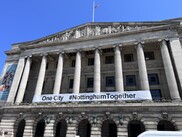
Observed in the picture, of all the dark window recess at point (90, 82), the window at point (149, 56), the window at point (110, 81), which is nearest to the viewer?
the window at point (110, 81)

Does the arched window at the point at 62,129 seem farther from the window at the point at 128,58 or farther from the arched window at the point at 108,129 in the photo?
the window at the point at 128,58

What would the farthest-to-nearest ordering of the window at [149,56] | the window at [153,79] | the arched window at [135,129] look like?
the window at [149,56] < the window at [153,79] < the arched window at [135,129]

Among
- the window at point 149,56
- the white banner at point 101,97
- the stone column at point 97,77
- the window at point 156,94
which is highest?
the window at point 149,56

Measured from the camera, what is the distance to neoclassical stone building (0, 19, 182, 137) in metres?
21.1

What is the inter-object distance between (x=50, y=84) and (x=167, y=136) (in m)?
28.0

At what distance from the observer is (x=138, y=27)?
29078 mm

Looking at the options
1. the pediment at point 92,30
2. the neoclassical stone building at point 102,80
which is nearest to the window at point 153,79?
the neoclassical stone building at point 102,80

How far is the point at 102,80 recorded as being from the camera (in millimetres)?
29859

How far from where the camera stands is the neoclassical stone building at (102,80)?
2109 centimetres

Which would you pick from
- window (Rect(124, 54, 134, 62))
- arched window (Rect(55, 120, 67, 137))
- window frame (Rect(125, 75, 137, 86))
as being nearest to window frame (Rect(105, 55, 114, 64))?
window (Rect(124, 54, 134, 62))

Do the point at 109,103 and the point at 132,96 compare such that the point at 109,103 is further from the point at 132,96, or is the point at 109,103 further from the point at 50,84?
the point at 50,84

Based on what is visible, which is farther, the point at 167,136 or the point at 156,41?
the point at 156,41

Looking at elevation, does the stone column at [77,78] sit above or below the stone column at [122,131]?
above

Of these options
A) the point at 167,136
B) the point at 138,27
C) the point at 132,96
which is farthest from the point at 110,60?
the point at 167,136
